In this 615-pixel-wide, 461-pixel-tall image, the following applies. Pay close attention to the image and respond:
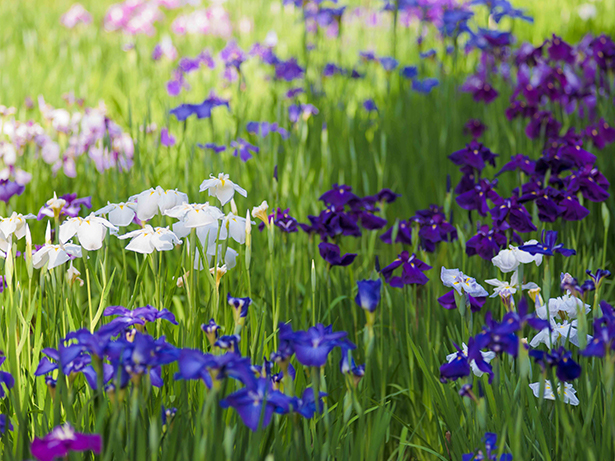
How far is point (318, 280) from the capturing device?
2.23 metres

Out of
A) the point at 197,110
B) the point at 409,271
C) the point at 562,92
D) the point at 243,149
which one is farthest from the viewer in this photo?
the point at 562,92

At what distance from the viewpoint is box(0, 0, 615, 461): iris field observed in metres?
1.20

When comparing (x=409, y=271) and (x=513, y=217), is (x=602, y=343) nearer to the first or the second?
(x=409, y=271)

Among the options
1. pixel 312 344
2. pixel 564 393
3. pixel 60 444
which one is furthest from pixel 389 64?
pixel 60 444

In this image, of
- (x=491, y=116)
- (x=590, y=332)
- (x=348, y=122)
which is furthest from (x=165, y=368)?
(x=491, y=116)

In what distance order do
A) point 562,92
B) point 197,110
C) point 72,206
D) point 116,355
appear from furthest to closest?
1. point 562,92
2. point 197,110
3. point 72,206
4. point 116,355

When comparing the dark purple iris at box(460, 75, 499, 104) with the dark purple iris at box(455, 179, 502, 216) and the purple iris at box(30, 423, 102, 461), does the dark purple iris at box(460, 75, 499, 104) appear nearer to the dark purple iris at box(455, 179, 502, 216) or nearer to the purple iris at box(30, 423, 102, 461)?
the dark purple iris at box(455, 179, 502, 216)

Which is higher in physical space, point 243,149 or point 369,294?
point 243,149

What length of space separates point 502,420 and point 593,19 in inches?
286

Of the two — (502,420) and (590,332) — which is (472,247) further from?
(502,420)

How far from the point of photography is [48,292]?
5.82 ft

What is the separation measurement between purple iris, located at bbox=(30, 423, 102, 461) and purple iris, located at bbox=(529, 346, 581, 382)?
878 mm

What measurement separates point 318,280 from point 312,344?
3.56 ft

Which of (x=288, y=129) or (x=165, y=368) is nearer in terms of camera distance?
(x=165, y=368)
